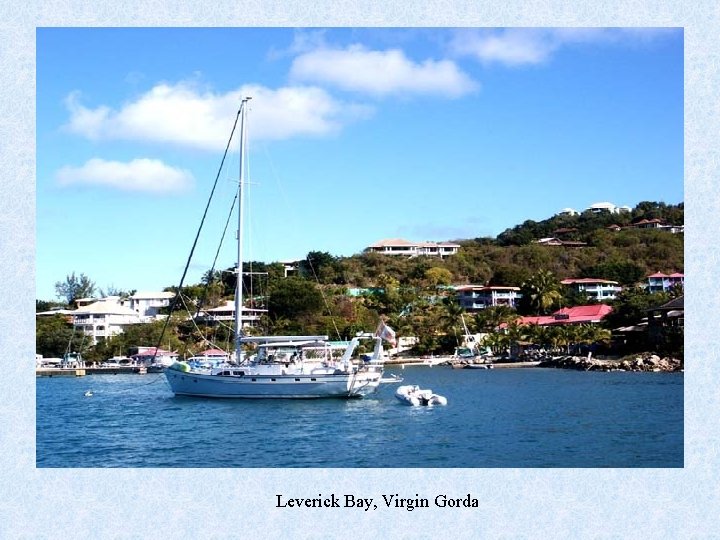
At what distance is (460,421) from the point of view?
25.3m

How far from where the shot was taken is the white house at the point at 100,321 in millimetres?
74750

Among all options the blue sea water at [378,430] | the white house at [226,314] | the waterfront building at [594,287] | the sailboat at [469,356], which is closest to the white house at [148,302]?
the white house at [226,314]

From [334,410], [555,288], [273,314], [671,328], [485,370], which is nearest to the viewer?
[334,410]

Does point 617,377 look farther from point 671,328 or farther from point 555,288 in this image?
point 555,288

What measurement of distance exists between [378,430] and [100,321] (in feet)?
188

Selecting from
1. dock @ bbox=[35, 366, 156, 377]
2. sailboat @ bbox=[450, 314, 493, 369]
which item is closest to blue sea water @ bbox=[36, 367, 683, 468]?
sailboat @ bbox=[450, 314, 493, 369]

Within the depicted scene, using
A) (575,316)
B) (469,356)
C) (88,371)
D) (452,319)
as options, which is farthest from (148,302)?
(575,316)

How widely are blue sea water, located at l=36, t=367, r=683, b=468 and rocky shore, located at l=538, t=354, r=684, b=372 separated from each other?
32.8 ft

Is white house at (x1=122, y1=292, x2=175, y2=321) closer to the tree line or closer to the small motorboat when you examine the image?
the tree line

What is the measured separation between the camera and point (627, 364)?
48938 millimetres

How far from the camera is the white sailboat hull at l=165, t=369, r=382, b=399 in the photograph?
31.7 m

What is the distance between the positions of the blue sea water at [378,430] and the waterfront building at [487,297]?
43536 mm

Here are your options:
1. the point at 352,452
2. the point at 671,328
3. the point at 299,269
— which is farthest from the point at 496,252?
the point at 352,452

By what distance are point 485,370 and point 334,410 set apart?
28.6m
